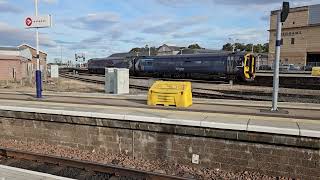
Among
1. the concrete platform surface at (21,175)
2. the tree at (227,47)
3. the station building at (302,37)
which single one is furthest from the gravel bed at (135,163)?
the tree at (227,47)

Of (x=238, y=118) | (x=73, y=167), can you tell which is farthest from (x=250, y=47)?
(x=73, y=167)

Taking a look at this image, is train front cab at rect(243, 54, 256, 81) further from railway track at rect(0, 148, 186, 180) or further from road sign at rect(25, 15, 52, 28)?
railway track at rect(0, 148, 186, 180)

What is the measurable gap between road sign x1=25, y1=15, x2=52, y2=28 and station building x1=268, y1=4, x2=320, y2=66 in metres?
72.1

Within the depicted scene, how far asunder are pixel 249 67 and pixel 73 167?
25997mm

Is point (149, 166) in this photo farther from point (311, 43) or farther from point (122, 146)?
point (311, 43)

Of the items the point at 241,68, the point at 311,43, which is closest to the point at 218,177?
the point at 241,68

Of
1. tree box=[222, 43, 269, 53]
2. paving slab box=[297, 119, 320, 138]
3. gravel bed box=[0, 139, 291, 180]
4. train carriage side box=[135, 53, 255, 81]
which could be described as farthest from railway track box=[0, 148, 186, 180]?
tree box=[222, 43, 269, 53]

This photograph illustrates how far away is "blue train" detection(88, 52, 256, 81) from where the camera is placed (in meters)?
30.5

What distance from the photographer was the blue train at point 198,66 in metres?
30.5

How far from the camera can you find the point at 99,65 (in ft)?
173

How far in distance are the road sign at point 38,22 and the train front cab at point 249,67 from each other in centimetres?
2100

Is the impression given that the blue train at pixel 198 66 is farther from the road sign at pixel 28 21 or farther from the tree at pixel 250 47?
the tree at pixel 250 47

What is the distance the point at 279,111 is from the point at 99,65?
150 feet

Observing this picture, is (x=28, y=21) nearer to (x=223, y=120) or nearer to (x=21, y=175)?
(x=21, y=175)
